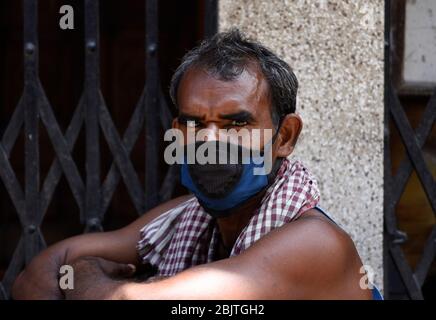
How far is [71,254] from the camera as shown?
3.15 metres

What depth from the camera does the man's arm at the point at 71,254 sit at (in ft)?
10.1

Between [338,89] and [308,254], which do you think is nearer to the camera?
[308,254]

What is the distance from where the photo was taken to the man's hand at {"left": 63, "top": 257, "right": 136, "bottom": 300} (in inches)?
101

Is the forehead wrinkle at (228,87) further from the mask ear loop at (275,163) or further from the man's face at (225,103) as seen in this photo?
the mask ear loop at (275,163)

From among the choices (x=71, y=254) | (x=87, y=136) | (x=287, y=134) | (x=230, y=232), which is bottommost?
(x=71, y=254)

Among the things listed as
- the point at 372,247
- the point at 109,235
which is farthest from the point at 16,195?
the point at 372,247

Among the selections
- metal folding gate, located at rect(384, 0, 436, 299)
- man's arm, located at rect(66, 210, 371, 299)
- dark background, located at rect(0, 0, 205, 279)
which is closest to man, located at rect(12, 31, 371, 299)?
man's arm, located at rect(66, 210, 371, 299)

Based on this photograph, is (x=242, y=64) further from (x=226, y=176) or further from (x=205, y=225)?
(x=205, y=225)

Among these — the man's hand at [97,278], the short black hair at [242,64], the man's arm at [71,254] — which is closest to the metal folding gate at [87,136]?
the man's arm at [71,254]

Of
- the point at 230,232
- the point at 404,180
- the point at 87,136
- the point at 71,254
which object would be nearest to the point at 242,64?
the point at 230,232

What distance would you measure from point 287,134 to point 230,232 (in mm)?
424

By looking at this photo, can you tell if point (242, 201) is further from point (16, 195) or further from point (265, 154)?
point (16, 195)

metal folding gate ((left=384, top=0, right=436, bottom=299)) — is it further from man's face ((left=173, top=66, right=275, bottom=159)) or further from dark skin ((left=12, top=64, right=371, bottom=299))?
man's face ((left=173, top=66, right=275, bottom=159))

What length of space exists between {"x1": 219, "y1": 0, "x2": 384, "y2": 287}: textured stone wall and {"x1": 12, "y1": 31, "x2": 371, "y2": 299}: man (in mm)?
642
